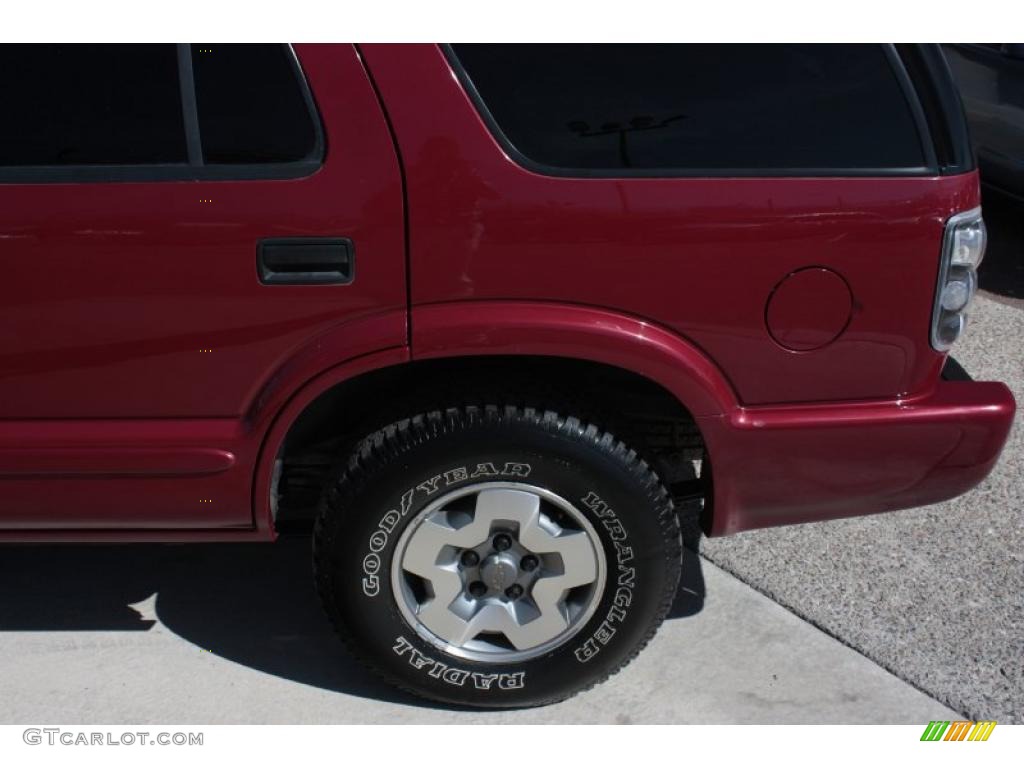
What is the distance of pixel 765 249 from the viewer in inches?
107

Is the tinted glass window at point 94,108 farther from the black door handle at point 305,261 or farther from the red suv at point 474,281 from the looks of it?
the black door handle at point 305,261

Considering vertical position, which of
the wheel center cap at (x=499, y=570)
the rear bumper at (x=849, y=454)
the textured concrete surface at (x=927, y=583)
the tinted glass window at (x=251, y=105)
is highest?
the tinted glass window at (x=251, y=105)

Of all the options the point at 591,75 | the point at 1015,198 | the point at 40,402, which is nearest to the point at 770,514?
the point at 591,75

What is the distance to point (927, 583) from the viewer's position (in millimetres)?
3691

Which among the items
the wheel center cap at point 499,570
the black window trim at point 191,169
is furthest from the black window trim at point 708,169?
the wheel center cap at point 499,570

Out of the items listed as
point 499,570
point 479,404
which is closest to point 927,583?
point 499,570

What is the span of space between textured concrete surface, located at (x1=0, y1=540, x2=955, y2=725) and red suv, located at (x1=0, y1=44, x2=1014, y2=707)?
0.47 meters

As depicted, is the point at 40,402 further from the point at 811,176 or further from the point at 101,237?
the point at 811,176

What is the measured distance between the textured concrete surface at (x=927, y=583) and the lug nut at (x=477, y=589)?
3.37 ft

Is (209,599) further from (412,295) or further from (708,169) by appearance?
(708,169)

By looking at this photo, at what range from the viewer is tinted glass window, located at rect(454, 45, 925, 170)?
2.71m

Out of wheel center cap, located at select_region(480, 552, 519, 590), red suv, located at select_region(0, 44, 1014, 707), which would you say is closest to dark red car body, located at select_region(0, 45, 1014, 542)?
red suv, located at select_region(0, 44, 1014, 707)

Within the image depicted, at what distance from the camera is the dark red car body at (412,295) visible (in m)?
2.68

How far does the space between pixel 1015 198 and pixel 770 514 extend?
160 inches
